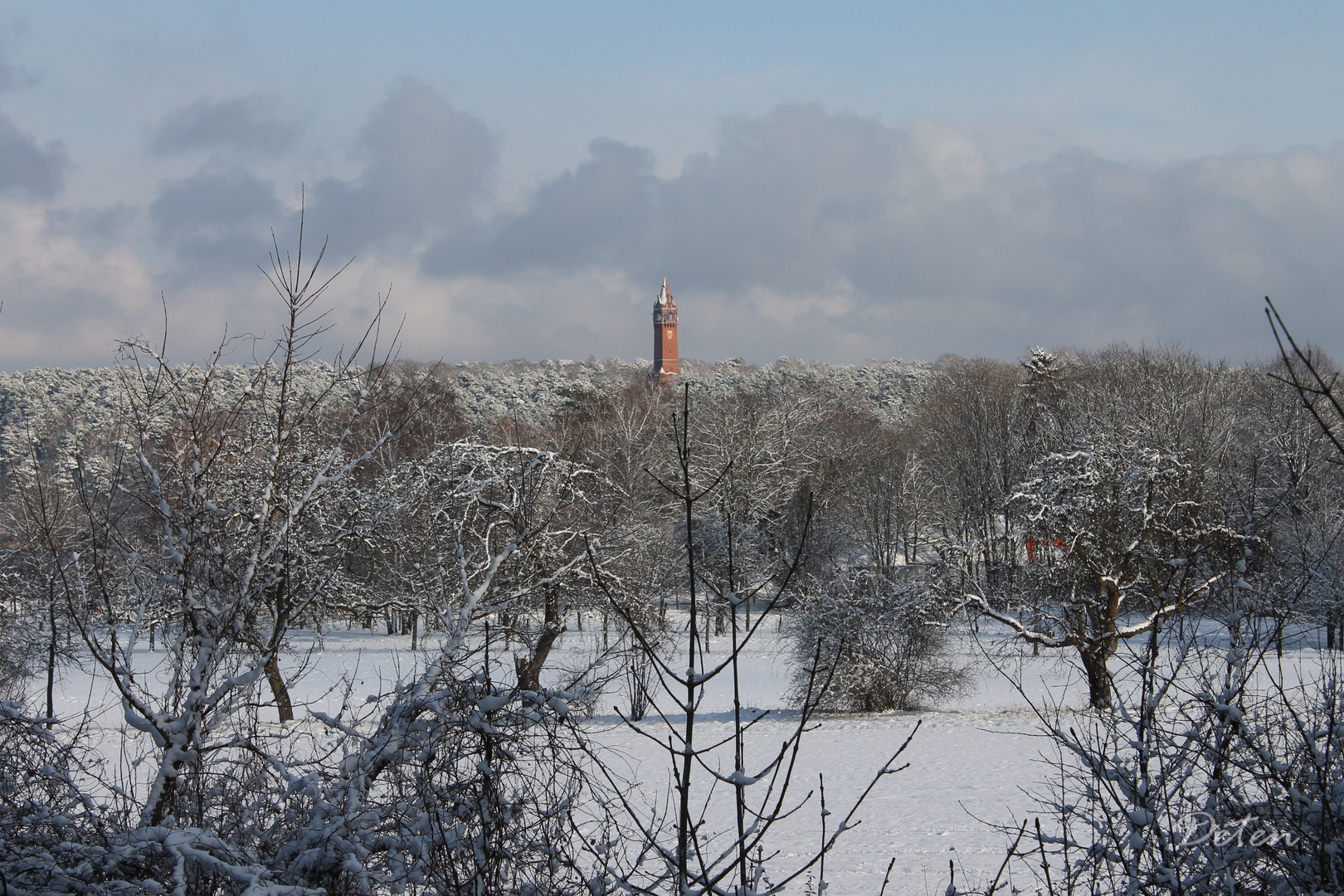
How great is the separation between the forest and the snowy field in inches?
→ 14.5

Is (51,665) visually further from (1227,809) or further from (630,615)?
(1227,809)

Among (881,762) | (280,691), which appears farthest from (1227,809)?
(881,762)

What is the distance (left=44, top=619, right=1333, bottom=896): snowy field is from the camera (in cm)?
845

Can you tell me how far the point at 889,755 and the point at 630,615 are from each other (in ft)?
41.5

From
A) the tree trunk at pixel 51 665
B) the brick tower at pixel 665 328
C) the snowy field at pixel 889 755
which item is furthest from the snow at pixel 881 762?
the brick tower at pixel 665 328

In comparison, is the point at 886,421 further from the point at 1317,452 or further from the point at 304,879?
the point at 304,879

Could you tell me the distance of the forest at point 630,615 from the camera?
2850 millimetres

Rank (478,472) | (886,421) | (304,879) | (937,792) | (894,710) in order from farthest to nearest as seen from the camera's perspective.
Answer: (886,421) → (894,710) → (478,472) → (937,792) → (304,879)

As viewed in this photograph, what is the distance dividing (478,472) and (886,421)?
4743 cm

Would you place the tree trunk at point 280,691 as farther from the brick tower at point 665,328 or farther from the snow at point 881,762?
the brick tower at point 665,328

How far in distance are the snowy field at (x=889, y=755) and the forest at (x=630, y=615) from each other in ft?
1.21

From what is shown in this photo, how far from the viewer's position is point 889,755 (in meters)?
13.9

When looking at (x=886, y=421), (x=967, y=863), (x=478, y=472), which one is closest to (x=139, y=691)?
(x=967, y=863)

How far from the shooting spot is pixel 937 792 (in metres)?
12.0
